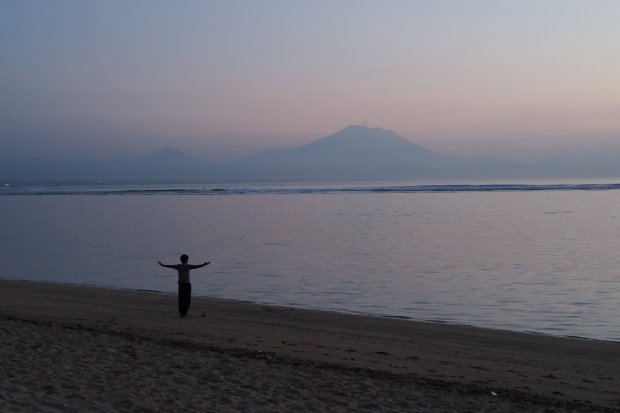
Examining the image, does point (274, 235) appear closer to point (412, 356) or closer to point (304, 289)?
point (304, 289)

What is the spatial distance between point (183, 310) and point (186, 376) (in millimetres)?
5137

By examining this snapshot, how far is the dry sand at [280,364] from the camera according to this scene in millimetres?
7547

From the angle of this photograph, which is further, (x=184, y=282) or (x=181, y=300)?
(x=181, y=300)

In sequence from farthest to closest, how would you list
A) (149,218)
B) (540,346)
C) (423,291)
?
(149,218)
(423,291)
(540,346)

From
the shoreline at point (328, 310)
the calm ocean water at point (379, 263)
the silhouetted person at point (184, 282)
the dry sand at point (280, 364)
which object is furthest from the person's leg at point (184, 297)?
the calm ocean water at point (379, 263)

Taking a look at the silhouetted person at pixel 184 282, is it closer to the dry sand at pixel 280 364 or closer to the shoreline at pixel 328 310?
the dry sand at pixel 280 364

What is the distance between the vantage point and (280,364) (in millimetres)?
9516

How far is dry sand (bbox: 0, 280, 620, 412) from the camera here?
24.8 ft

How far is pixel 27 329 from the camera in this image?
11.2 metres

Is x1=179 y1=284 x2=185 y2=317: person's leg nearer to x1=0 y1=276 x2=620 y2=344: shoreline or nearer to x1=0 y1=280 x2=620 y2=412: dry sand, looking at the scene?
x1=0 y1=280 x2=620 y2=412: dry sand

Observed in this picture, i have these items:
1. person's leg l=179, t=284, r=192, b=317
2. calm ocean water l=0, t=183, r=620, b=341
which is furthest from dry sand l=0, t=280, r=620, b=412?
calm ocean water l=0, t=183, r=620, b=341

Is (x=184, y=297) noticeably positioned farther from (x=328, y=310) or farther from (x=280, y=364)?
(x=280, y=364)

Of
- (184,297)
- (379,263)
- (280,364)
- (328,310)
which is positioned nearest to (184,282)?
(184,297)

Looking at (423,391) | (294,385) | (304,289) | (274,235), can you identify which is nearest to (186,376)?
(294,385)
